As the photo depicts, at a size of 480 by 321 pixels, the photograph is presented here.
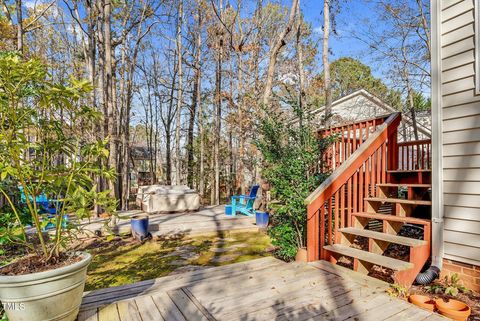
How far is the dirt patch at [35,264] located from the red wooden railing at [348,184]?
228cm

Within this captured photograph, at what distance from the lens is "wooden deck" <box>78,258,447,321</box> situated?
2025mm

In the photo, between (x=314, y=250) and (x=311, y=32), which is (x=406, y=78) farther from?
(x=314, y=250)

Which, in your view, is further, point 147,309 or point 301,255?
point 301,255

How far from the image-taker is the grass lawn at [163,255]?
429 cm

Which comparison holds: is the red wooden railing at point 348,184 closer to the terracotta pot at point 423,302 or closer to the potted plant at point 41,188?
the terracotta pot at point 423,302

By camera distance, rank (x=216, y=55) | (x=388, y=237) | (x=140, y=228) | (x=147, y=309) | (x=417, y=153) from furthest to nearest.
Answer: (x=216, y=55)
(x=140, y=228)
(x=417, y=153)
(x=388, y=237)
(x=147, y=309)

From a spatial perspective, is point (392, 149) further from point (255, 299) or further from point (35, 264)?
point (35, 264)

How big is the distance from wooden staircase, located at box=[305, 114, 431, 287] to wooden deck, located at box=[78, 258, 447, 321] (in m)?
0.24

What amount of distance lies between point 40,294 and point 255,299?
1.49 metres

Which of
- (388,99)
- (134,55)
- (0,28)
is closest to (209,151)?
(134,55)

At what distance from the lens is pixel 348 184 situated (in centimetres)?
338

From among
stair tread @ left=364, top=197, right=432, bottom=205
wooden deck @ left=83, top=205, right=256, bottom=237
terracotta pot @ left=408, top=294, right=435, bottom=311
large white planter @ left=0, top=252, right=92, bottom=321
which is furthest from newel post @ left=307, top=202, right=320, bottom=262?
wooden deck @ left=83, top=205, right=256, bottom=237

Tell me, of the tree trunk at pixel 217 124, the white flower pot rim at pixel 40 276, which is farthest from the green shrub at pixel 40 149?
the tree trunk at pixel 217 124

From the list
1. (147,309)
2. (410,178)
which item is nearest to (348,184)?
(410,178)
